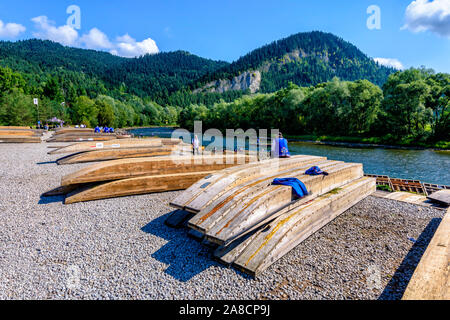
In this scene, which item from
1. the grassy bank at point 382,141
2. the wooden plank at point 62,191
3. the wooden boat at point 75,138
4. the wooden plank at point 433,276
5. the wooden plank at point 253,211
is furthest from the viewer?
the grassy bank at point 382,141

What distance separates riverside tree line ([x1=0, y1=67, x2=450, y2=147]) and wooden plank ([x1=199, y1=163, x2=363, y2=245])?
4856 centimetres

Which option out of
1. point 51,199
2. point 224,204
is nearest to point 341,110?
point 224,204

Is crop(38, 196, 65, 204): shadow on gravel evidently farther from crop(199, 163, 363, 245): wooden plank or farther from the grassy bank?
the grassy bank

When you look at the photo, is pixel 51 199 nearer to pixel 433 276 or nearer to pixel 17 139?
pixel 433 276

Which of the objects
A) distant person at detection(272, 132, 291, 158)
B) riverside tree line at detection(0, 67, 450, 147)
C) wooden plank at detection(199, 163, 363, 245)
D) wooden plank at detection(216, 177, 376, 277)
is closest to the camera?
wooden plank at detection(199, 163, 363, 245)

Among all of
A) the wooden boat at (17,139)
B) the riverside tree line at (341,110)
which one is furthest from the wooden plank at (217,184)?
the riverside tree line at (341,110)

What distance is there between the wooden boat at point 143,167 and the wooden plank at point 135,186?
28cm

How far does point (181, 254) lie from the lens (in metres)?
4.58

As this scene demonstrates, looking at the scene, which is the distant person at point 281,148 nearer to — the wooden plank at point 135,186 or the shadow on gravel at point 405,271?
the wooden plank at point 135,186

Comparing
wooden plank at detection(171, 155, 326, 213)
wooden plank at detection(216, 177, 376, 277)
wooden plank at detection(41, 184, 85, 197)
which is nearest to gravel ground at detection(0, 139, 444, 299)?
wooden plank at detection(216, 177, 376, 277)

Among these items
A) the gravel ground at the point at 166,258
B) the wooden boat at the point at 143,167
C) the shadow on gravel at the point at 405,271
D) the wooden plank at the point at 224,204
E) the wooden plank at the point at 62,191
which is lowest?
the shadow on gravel at the point at 405,271

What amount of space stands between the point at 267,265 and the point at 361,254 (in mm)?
1979

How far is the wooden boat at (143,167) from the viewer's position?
731cm

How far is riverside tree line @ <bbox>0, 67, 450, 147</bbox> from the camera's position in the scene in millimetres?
43906
